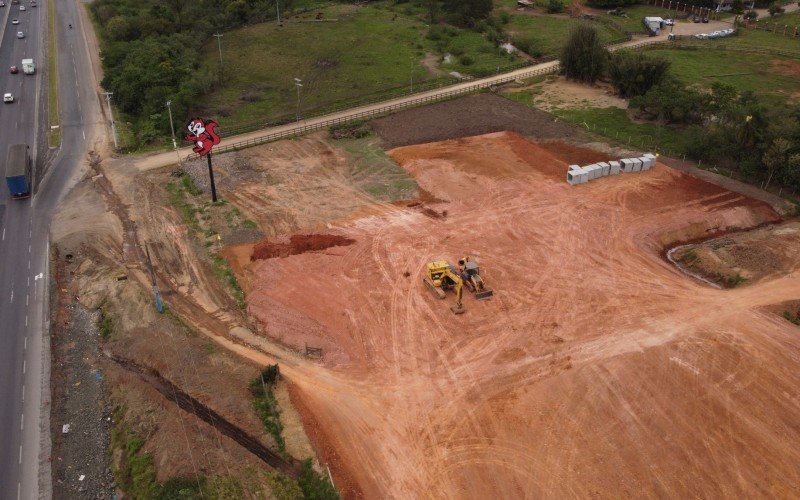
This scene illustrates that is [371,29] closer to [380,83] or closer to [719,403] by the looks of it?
[380,83]

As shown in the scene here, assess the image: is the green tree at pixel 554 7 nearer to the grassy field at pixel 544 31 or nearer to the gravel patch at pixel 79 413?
the grassy field at pixel 544 31

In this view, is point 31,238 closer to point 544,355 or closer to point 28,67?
point 544,355

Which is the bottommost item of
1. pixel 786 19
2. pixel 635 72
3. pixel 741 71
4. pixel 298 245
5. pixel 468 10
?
pixel 298 245

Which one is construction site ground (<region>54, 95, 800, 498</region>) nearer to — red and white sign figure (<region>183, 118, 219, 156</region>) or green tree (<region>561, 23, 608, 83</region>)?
red and white sign figure (<region>183, 118, 219, 156</region>)

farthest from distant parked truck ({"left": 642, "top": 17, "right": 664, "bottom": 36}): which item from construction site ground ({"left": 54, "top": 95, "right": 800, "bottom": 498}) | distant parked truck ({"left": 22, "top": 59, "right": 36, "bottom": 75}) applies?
distant parked truck ({"left": 22, "top": 59, "right": 36, "bottom": 75})

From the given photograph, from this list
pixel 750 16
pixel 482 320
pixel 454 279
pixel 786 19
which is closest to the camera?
pixel 482 320

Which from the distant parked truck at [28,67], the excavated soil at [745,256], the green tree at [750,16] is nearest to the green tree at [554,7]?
the green tree at [750,16]

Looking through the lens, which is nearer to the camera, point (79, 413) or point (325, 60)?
point (79, 413)

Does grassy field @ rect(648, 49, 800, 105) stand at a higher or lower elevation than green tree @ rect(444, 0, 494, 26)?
lower

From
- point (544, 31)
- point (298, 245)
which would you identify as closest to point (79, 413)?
point (298, 245)
